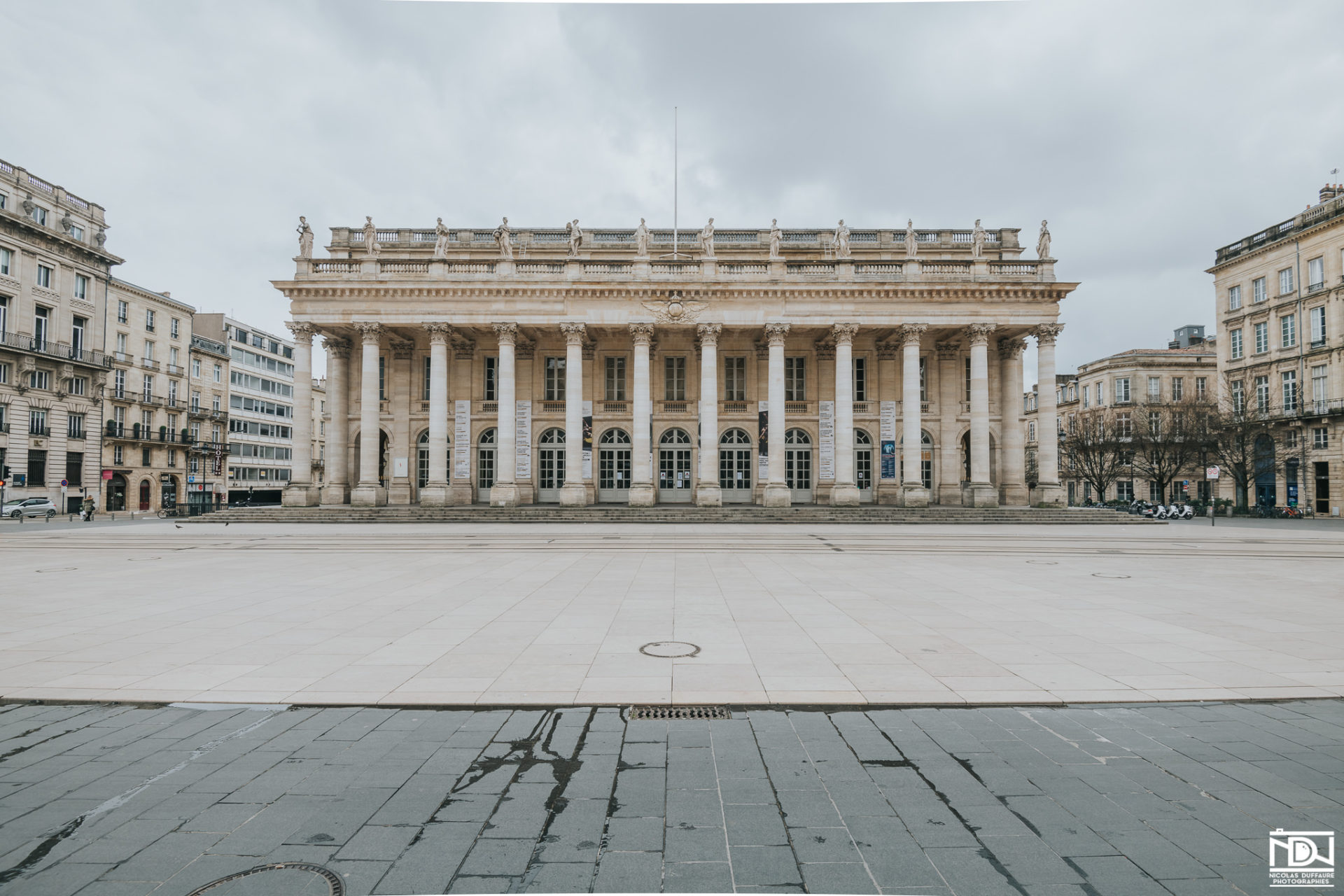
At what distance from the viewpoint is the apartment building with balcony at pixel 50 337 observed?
39.8 metres

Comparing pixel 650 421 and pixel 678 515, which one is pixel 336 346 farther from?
pixel 678 515

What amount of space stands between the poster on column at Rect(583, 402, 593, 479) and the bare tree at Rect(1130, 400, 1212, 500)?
40.0 metres

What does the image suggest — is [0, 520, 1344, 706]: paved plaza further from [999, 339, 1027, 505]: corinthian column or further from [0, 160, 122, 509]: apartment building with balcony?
[0, 160, 122, 509]: apartment building with balcony

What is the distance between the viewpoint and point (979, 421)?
33.6 m

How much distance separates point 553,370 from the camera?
1505 inches

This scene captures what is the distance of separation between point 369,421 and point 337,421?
11.2 ft

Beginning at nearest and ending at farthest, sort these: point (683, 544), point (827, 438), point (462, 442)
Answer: point (683, 544) < point (827, 438) < point (462, 442)

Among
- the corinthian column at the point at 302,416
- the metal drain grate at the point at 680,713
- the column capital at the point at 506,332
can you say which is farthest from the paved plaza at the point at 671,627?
the column capital at the point at 506,332

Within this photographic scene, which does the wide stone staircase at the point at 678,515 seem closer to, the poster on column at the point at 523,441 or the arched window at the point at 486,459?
the poster on column at the point at 523,441

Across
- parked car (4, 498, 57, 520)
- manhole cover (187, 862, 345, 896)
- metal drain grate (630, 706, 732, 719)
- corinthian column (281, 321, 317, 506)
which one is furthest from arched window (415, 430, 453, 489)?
manhole cover (187, 862, 345, 896)

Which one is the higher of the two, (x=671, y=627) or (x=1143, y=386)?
(x=1143, y=386)

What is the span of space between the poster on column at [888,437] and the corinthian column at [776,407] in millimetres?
6076

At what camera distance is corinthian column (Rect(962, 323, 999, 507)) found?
33.3m

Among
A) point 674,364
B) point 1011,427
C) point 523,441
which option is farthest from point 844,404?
point 523,441
